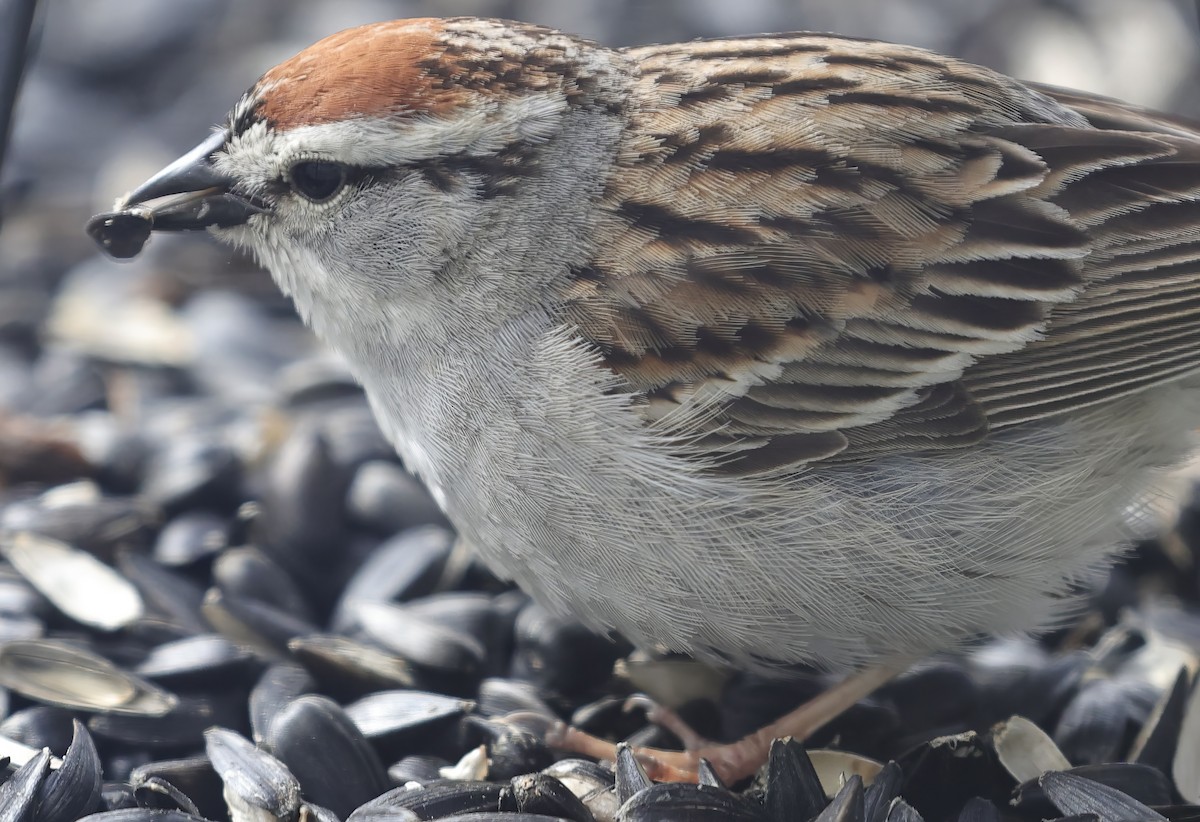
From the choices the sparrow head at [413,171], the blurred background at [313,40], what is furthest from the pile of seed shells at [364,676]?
the blurred background at [313,40]

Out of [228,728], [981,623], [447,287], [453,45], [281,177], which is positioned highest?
[453,45]

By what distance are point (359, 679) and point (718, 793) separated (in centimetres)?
82

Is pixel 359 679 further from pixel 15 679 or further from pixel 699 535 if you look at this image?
pixel 699 535

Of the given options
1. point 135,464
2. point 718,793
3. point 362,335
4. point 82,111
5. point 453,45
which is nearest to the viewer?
point 718,793

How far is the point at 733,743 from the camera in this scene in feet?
8.39

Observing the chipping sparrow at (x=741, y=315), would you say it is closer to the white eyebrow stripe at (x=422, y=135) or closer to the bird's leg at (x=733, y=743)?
the white eyebrow stripe at (x=422, y=135)

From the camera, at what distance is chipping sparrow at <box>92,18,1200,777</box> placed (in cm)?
220

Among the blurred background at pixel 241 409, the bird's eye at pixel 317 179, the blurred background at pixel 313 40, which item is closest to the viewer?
the bird's eye at pixel 317 179

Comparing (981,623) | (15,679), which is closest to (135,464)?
(15,679)

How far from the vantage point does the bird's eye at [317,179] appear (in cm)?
227

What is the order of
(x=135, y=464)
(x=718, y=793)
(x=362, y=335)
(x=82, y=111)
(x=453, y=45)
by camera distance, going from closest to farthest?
(x=718, y=793), (x=453, y=45), (x=362, y=335), (x=135, y=464), (x=82, y=111)

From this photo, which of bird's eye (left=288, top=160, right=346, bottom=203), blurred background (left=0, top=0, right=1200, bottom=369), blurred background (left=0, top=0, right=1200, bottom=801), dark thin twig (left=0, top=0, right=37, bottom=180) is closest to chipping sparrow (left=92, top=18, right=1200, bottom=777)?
bird's eye (left=288, top=160, right=346, bottom=203)

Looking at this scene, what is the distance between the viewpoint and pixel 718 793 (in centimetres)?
207

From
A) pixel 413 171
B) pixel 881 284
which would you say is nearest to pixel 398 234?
pixel 413 171
